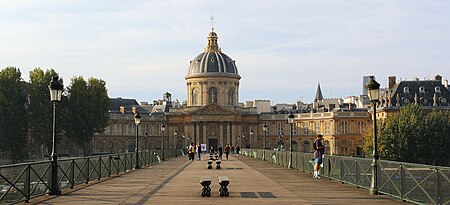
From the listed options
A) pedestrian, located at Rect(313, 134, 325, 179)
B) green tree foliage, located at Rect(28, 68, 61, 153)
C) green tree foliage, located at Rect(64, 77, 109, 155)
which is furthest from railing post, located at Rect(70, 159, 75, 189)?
green tree foliage, located at Rect(64, 77, 109, 155)

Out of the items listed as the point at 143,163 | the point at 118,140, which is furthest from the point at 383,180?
the point at 118,140

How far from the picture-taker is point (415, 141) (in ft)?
273

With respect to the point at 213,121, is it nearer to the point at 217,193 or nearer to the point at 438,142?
the point at 438,142

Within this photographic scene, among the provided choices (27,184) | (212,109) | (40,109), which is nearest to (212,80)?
(212,109)


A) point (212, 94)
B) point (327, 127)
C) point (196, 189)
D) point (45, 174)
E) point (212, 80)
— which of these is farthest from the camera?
point (212, 94)

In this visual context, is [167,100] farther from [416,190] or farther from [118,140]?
[416,190]

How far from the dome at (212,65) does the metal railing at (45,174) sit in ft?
347

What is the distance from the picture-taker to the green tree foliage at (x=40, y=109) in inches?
3627

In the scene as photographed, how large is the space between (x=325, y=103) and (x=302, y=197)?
494 ft

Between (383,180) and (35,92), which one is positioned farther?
(35,92)

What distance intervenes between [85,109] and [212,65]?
5153 cm

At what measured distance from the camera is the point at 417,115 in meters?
85.1

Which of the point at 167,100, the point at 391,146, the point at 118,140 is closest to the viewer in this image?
the point at 391,146

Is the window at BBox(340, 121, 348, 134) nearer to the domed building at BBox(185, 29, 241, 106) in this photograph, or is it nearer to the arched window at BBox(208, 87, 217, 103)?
the domed building at BBox(185, 29, 241, 106)
